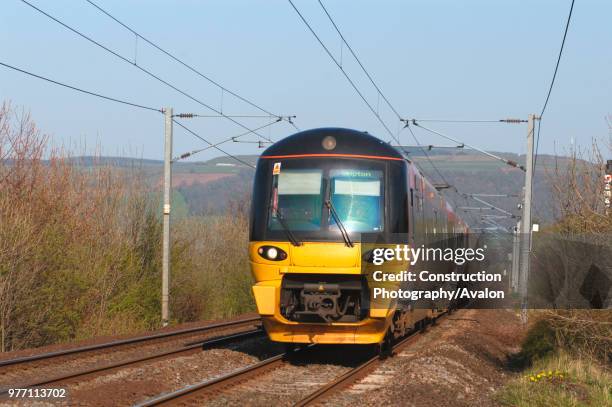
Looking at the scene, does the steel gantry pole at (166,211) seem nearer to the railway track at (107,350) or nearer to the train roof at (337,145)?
the railway track at (107,350)

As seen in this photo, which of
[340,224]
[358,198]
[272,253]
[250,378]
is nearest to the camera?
[250,378]

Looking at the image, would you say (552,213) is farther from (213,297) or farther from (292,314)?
(213,297)

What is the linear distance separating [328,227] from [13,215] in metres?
9.79

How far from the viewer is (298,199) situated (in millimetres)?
12344

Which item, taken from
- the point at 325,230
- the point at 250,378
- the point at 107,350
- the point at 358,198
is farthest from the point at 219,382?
the point at 107,350

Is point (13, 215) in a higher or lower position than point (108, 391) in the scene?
higher

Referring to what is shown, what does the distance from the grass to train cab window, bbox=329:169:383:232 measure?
9.67 ft

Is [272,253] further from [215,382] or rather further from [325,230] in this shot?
[215,382]

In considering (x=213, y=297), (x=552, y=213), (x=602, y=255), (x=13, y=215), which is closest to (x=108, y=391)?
(x=602, y=255)

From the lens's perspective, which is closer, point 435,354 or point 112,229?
point 435,354

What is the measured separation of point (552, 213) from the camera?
15.5 metres

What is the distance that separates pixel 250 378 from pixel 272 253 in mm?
1851

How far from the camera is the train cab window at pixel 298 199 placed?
1215 cm

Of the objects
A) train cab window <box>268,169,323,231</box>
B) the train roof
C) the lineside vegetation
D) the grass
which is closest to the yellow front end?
train cab window <box>268,169,323,231</box>
